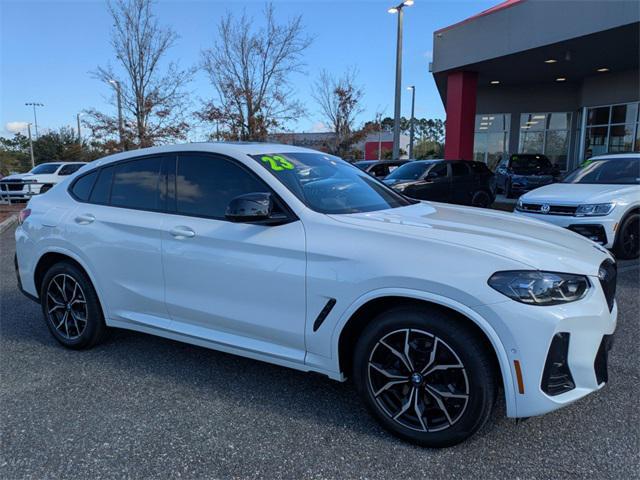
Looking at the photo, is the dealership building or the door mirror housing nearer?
the door mirror housing

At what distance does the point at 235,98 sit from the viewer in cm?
1714

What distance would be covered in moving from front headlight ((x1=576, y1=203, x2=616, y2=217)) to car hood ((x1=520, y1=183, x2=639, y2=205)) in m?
0.06

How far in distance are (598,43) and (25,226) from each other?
47.2ft

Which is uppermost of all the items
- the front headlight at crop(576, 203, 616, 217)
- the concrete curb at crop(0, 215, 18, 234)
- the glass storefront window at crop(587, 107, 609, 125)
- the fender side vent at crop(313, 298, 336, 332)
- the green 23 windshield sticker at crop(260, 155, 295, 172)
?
the glass storefront window at crop(587, 107, 609, 125)

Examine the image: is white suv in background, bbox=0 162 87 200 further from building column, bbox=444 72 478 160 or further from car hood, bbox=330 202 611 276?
car hood, bbox=330 202 611 276

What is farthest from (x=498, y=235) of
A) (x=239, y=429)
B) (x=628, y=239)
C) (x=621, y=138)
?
(x=621, y=138)

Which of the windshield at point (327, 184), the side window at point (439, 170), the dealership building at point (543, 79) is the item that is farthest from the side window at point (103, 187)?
the dealership building at point (543, 79)

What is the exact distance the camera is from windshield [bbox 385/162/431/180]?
12438 millimetres

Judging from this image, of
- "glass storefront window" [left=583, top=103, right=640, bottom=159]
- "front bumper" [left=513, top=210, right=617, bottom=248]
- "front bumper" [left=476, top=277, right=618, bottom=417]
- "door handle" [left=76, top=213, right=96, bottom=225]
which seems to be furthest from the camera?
"glass storefront window" [left=583, top=103, right=640, bottom=159]

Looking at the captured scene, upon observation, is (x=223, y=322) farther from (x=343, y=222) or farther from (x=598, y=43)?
(x=598, y=43)

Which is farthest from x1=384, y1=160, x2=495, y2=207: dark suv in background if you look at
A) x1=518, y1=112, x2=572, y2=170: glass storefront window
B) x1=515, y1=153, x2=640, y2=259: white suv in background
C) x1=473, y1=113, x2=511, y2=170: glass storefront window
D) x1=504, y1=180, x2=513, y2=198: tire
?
x1=473, y1=113, x2=511, y2=170: glass storefront window

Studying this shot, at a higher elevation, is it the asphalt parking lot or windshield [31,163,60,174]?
windshield [31,163,60,174]

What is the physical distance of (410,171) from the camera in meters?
12.7

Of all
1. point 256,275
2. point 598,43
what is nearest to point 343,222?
point 256,275
